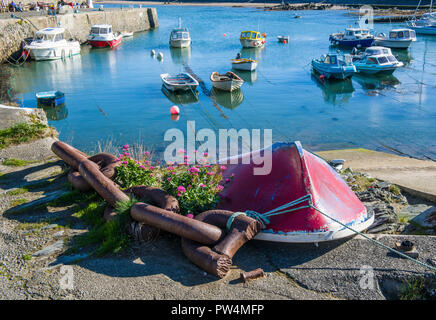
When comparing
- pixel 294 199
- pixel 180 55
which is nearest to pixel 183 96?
pixel 180 55

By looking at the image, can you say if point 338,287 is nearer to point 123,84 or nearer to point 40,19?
point 123,84

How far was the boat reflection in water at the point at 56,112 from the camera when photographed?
850 inches

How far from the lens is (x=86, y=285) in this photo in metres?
4.38

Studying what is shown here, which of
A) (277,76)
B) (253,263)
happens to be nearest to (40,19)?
(277,76)

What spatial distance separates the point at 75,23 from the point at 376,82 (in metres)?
35.2

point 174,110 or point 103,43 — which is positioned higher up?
point 103,43

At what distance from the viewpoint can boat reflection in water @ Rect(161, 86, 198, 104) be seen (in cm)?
2414

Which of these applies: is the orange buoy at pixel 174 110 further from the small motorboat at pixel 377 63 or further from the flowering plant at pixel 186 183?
the small motorboat at pixel 377 63

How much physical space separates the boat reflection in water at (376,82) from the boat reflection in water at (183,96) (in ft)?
38.0

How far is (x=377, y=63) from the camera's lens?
30.9m

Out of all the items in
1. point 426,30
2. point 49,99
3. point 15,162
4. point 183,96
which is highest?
point 426,30

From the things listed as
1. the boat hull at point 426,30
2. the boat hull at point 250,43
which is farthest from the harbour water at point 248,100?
the boat hull at point 426,30

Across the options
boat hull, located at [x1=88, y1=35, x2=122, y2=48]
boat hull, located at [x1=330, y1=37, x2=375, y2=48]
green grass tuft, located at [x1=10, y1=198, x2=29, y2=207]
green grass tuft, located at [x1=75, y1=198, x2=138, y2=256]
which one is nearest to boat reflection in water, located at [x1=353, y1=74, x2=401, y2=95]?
boat hull, located at [x1=330, y1=37, x2=375, y2=48]

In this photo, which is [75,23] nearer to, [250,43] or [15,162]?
[250,43]
